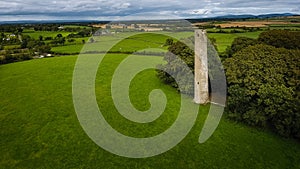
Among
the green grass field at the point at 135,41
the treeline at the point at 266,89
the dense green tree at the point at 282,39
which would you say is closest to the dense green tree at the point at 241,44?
the dense green tree at the point at 282,39

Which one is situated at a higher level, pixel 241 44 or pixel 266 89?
pixel 241 44

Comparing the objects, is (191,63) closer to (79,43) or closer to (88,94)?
(88,94)

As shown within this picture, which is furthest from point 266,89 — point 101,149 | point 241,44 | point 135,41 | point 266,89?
point 135,41

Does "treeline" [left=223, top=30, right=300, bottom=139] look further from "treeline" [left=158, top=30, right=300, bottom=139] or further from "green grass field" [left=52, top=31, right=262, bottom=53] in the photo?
"green grass field" [left=52, top=31, right=262, bottom=53]

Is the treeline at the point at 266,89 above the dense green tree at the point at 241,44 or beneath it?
beneath

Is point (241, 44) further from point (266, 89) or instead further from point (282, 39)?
point (266, 89)

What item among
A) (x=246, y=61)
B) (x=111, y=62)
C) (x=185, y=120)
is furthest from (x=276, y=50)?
(x=111, y=62)

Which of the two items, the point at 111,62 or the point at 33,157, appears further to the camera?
the point at 111,62

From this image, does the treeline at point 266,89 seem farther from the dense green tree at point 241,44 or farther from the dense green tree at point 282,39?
the dense green tree at point 241,44

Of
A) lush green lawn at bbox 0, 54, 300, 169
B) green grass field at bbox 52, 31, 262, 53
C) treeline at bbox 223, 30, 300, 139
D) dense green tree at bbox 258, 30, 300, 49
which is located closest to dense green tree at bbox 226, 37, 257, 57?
dense green tree at bbox 258, 30, 300, 49
